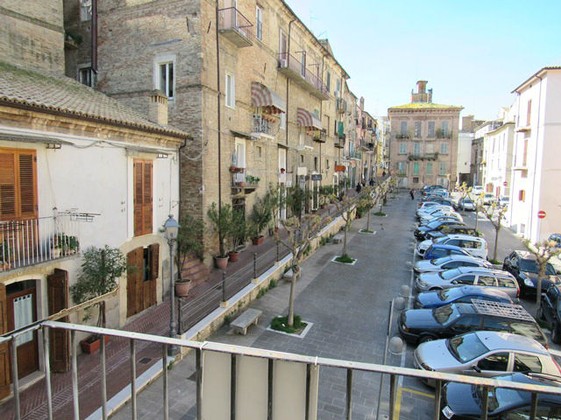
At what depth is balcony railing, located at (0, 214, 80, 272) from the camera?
841 centimetres

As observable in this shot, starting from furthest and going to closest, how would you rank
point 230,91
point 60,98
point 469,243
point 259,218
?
point 469,243 → point 259,218 → point 230,91 → point 60,98

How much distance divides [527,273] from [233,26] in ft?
56.0

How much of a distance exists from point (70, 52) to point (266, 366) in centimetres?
2018

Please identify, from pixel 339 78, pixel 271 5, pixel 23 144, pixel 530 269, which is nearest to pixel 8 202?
pixel 23 144

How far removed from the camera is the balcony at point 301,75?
23.6 meters

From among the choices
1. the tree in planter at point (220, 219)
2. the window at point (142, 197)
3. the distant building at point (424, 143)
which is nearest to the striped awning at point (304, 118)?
the tree in planter at point (220, 219)

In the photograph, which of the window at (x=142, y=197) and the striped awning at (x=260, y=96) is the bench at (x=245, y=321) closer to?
the window at (x=142, y=197)

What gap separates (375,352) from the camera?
11.7 metres

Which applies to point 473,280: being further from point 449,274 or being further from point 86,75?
point 86,75

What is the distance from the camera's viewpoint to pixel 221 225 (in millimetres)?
16531

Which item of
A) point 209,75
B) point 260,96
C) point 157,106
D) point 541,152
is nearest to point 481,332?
point 157,106

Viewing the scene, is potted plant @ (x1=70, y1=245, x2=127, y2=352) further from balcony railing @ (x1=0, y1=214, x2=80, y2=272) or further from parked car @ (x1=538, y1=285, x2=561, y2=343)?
parked car @ (x1=538, y1=285, x2=561, y2=343)

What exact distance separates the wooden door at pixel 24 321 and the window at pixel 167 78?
32.6 ft

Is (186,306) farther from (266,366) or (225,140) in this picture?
(266,366)
